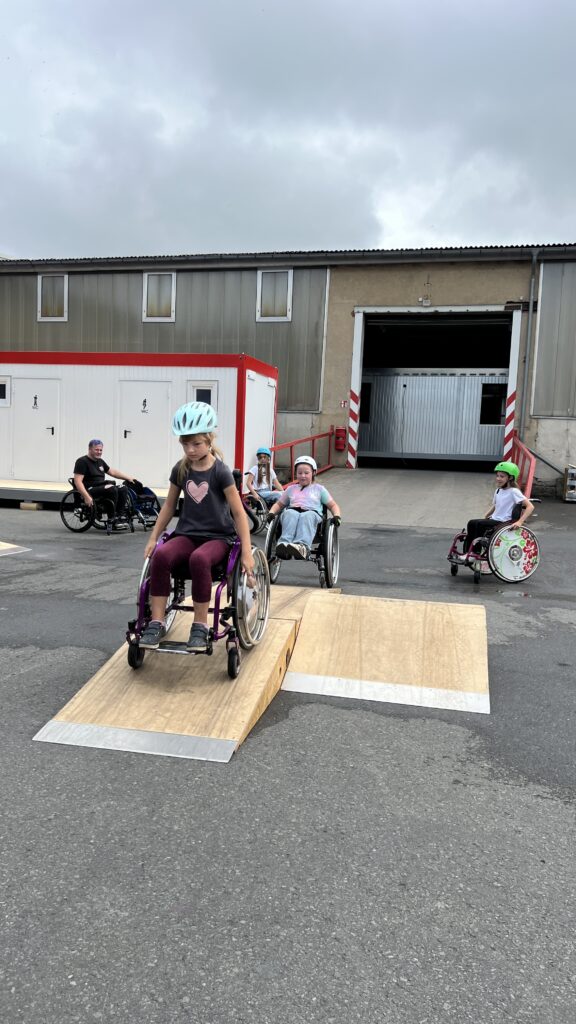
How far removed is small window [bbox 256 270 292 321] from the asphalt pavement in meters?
16.9

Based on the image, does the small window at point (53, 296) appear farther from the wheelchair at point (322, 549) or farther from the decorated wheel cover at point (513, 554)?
the decorated wheel cover at point (513, 554)

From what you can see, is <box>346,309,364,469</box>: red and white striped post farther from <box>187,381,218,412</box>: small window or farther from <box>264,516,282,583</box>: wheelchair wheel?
<box>264,516,282,583</box>: wheelchair wheel

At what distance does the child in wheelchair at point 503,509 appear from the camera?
7.98 meters

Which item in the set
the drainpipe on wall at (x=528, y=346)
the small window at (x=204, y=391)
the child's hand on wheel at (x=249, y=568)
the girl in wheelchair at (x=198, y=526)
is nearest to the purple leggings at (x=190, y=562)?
the girl in wheelchair at (x=198, y=526)

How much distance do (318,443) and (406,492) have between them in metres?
4.38

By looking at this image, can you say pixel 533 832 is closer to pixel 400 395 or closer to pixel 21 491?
pixel 21 491

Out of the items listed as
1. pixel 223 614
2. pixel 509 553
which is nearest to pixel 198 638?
pixel 223 614

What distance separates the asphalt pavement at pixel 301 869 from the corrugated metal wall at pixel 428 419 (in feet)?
58.2

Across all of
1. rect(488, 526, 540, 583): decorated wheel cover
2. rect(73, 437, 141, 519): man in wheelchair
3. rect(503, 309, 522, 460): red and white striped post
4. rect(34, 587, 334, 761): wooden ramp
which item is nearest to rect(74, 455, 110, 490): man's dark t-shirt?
rect(73, 437, 141, 519): man in wheelchair

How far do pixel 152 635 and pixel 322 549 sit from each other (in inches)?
128

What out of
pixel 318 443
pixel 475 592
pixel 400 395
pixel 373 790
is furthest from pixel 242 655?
pixel 400 395

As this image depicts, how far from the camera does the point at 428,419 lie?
22.5m

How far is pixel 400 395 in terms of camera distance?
2252 cm

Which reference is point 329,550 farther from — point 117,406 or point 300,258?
point 300,258
